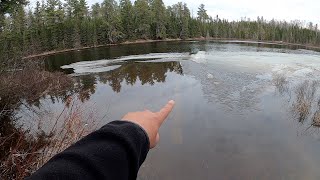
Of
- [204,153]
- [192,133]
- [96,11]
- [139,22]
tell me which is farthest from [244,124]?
[96,11]

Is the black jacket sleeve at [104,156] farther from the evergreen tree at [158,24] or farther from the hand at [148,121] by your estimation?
the evergreen tree at [158,24]

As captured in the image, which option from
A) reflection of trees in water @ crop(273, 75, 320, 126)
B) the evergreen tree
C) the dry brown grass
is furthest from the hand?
the evergreen tree

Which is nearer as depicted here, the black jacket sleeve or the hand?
the black jacket sleeve

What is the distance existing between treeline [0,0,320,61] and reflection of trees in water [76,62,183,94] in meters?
23.3

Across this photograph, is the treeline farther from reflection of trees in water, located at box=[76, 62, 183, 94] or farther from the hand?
the hand

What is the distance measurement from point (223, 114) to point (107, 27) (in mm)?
65355

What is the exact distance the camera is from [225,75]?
97.6 feet

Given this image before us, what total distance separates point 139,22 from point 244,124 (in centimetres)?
7410

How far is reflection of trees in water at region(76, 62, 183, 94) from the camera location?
88.0 feet

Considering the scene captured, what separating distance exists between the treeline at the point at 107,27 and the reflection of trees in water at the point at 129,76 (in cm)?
2331

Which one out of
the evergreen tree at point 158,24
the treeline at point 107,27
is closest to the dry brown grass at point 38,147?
the treeline at point 107,27

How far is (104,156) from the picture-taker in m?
1.13

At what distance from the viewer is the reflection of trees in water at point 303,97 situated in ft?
61.7

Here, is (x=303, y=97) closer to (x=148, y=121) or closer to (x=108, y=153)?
(x=148, y=121)
